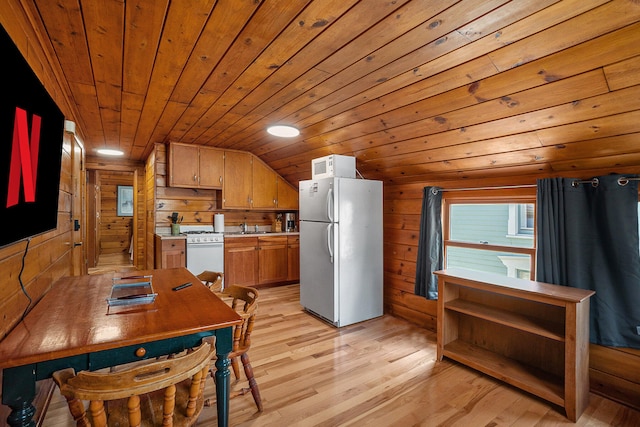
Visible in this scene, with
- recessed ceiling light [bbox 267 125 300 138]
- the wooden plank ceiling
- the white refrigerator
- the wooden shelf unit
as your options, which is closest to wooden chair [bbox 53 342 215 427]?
the wooden plank ceiling

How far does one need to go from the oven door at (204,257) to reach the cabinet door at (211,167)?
91 cm

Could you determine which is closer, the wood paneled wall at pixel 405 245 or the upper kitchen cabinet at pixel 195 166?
the wood paneled wall at pixel 405 245

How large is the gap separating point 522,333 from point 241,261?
364 cm

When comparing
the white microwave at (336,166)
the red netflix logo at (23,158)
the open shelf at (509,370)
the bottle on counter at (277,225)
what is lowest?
the open shelf at (509,370)

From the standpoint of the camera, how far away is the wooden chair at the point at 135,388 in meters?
1.05

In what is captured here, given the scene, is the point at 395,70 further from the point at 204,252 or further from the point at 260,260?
the point at 260,260

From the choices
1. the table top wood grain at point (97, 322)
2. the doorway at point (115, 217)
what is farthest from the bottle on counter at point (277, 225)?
the doorway at point (115, 217)

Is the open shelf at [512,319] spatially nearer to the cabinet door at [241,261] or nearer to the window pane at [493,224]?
the window pane at [493,224]

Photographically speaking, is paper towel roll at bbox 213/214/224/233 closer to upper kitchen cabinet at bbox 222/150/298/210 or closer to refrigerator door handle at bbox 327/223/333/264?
upper kitchen cabinet at bbox 222/150/298/210

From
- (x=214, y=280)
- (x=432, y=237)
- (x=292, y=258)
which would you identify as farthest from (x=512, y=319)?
(x=292, y=258)

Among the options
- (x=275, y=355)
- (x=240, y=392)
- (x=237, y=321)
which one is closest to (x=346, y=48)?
(x=237, y=321)

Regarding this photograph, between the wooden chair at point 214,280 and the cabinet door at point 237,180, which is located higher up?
the cabinet door at point 237,180

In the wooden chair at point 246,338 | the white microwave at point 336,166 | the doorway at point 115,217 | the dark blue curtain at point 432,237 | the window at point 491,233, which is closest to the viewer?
the wooden chair at point 246,338

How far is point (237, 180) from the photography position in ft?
16.9
